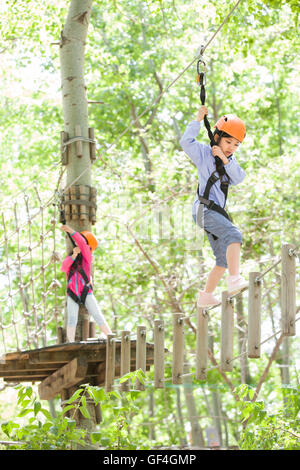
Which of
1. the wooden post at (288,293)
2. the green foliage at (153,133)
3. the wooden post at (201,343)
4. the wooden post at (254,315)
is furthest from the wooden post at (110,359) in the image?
the green foliage at (153,133)

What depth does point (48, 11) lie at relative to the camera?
848 centimetres

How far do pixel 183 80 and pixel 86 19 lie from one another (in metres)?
6.22

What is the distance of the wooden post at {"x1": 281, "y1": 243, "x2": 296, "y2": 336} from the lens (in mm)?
3295

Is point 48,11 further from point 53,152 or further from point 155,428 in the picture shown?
point 155,428

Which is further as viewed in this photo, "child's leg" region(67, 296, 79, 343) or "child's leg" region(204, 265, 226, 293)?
"child's leg" region(67, 296, 79, 343)

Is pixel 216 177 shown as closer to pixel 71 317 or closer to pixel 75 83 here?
pixel 71 317

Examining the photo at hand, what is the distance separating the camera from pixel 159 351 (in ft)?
15.0

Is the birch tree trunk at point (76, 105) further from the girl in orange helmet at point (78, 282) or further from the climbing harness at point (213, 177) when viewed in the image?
the climbing harness at point (213, 177)

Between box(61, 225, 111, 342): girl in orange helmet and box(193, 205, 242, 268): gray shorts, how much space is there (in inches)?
71.2

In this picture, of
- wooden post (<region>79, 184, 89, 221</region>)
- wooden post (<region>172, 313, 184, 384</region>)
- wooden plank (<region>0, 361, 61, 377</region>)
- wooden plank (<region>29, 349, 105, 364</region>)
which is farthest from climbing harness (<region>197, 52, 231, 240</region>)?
wooden plank (<region>0, 361, 61, 377</region>)

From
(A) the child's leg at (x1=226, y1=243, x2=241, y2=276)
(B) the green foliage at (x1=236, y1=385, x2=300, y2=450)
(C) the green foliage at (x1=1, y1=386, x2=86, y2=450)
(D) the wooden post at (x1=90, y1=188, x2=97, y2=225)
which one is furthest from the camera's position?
(D) the wooden post at (x1=90, y1=188, x2=97, y2=225)

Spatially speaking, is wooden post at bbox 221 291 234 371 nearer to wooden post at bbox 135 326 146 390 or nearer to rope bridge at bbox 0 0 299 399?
rope bridge at bbox 0 0 299 399
